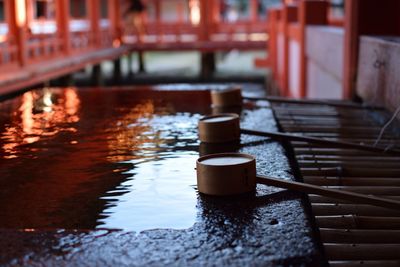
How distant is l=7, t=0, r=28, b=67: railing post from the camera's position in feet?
36.3

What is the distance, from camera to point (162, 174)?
2646 mm

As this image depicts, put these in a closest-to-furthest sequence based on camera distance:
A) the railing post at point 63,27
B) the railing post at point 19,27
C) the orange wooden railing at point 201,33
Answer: the railing post at point 19,27 < the railing post at point 63,27 < the orange wooden railing at point 201,33

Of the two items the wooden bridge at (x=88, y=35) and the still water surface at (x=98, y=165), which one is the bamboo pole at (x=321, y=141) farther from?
the wooden bridge at (x=88, y=35)

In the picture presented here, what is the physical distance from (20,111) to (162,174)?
2.20m

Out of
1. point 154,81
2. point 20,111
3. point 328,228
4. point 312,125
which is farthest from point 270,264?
point 154,81

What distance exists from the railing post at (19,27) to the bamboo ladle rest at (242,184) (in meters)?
9.53

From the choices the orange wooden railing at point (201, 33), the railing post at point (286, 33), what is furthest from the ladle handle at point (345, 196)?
the orange wooden railing at point (201, 33)

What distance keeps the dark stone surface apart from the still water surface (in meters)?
0.09

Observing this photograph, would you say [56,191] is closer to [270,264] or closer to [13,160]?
[13,160]

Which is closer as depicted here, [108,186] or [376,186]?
[108,186]

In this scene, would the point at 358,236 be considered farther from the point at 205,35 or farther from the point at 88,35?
the point at 205,35

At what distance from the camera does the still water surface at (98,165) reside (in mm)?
2143

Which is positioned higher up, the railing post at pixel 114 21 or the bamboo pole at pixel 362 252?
the railing post at pixel 114 21

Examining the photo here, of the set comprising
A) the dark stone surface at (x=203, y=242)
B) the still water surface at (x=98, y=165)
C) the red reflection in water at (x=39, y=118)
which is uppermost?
the red reflection in water at (x=39, y=118)
